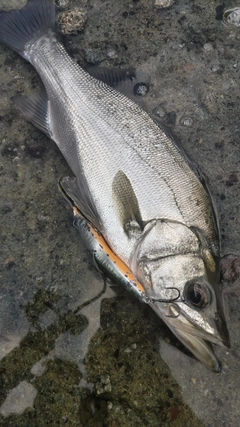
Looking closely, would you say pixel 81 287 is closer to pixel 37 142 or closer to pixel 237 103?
pixel 37 142

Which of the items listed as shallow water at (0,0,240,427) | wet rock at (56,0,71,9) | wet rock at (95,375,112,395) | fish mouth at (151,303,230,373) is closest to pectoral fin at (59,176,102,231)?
shallow water at (0,0,240,427)

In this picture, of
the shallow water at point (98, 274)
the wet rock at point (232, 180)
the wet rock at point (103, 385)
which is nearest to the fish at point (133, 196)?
the shallow water at point (98, 274)

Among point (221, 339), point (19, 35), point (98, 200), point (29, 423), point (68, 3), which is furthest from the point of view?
point (68, 3)

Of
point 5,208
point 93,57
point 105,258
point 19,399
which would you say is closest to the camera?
point 19,399

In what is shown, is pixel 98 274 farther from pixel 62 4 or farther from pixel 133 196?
pixel 62 4

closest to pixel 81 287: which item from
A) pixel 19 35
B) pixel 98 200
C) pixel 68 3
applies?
pixel 98 200

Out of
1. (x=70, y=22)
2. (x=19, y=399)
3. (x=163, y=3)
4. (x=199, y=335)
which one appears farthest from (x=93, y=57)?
(x=19, y=399)

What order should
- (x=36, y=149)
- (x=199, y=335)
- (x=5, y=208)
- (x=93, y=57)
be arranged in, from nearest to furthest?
(x=199, y=335)
(x=5, y=208)
(x=36, y=149)
(x=93, y=57)
